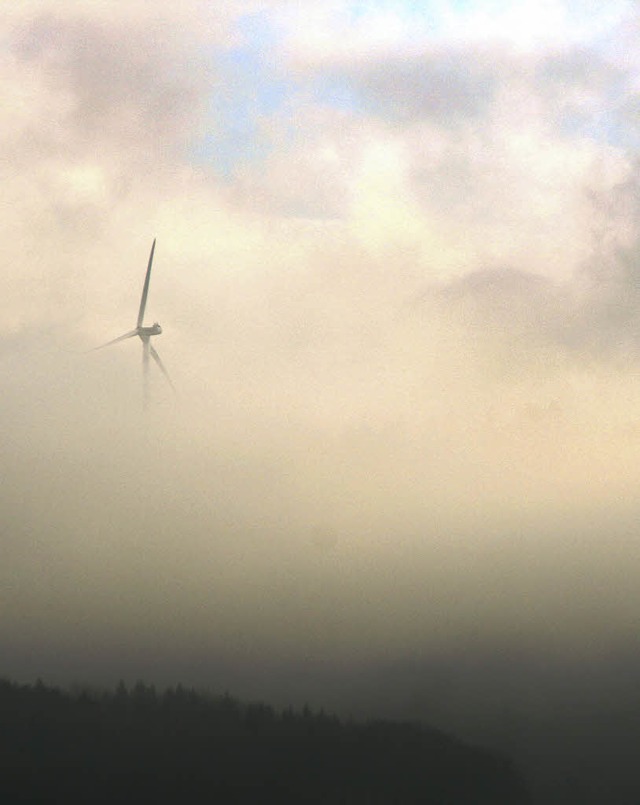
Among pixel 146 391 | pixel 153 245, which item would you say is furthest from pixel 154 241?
pixel 146 391

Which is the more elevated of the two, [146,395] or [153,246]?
[153,246]

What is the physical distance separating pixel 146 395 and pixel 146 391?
7604 mm

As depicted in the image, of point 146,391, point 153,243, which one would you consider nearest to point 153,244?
point 153,243

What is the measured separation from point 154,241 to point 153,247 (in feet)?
6.73

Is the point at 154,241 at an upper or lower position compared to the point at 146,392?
upper

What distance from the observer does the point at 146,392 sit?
197000 millimetres

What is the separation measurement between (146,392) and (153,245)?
78.0ft

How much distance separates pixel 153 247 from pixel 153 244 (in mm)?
577

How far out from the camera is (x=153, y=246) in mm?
199375

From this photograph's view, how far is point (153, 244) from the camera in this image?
654 ft

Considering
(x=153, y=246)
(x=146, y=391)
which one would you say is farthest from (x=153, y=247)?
(x=146, y=391)

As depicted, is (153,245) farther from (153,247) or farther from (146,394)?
(146,394)

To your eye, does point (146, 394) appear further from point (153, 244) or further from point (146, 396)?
point (153, 244)

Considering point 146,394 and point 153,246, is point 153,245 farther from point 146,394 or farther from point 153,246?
point 146,394
